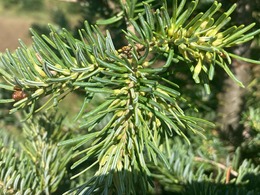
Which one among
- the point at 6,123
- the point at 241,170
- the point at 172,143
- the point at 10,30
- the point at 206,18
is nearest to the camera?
the point at 206,18

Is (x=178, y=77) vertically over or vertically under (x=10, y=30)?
under

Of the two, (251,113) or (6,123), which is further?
(6,123)

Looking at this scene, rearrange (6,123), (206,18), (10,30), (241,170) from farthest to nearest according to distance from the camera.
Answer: (10,30)
(6,123)
(241,170)
(206,18)

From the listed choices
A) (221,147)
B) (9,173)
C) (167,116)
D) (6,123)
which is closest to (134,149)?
(167,116)

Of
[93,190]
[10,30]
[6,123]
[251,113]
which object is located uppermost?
[10,30]

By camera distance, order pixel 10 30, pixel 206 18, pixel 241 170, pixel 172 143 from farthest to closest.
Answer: pixel 10 30, pixel 172 143, pixel 241 170, pixel 206 18

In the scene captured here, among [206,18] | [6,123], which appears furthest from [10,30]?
[206,18]

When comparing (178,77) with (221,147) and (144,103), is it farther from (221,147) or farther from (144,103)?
(144,103)

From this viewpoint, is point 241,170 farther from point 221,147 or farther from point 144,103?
point 144,103

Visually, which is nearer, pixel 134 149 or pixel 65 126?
pixel 134 149
